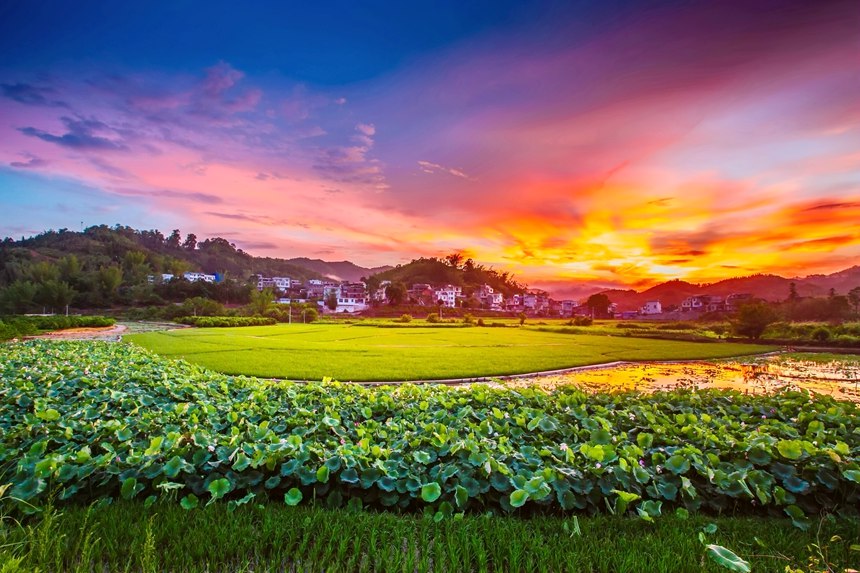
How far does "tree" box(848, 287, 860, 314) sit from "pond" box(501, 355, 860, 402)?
1.16m

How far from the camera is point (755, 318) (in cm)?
944

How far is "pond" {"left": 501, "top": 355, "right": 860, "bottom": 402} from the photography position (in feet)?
22.4

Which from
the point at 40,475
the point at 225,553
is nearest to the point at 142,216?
the point at 40,475

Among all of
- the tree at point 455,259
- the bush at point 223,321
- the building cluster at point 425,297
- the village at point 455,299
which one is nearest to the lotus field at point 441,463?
the village at point 455,299

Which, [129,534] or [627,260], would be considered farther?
[627,260]

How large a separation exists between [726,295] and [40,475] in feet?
39.0

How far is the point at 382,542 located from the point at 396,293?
18.0m

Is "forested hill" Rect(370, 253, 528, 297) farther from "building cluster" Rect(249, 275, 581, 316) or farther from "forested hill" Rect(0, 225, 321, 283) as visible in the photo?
"forested hill" Rect(0, 225, 321, 283)

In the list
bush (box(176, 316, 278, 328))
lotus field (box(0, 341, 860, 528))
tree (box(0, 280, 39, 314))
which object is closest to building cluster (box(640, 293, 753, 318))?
lotus field (box(0, 341, 860, 528))

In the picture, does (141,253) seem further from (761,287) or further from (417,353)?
(761,287)

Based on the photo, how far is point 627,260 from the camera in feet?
35.8

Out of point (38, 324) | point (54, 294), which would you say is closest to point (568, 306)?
point (38, 324)

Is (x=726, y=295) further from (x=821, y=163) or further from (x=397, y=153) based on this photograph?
(x=397, y=153)

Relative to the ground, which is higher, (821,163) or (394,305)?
(821,163)
